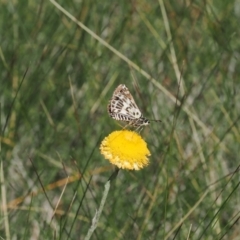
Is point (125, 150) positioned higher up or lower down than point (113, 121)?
higher up

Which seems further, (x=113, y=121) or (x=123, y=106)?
(x=113, y=121)

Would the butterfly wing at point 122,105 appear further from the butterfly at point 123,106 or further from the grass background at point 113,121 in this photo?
the grass background at point 113,121

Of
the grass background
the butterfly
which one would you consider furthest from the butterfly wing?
the grass background

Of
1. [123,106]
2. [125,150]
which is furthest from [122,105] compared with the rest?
[125,150]

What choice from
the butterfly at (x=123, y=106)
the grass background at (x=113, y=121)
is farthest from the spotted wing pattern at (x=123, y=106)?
the grass background at (x=113, y=121)

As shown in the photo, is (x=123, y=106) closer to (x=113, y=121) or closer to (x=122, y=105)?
(x=122, y=105)

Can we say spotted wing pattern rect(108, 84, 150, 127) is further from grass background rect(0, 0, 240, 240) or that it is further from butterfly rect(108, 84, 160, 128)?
grass background rect(0, 0, 240, 240)
